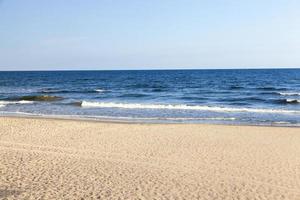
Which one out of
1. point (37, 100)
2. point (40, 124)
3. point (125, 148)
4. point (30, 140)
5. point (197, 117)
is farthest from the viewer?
point (37, 100)

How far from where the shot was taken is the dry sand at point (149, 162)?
8.33 m

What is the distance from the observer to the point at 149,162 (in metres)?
11.1

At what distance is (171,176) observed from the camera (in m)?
9.53

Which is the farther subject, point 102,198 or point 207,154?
point 207,154

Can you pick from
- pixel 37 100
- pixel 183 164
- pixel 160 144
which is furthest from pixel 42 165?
pixel 37 100

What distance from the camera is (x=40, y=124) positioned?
18.5 m

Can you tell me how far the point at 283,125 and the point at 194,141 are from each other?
6.79 m

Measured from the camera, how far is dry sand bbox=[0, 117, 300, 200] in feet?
27.3

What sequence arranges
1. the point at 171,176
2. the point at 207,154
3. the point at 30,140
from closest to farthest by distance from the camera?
1. the point at 171,176
2. the point at 207,154
3. the point at 30,140

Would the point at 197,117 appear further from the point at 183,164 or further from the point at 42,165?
the point at 42,165

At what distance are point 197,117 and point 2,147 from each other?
41.1 ft

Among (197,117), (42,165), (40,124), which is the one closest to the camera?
(42,165)

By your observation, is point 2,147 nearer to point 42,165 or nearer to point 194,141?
point 42,165

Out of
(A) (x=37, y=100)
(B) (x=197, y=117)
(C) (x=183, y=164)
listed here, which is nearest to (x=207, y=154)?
(C) (x=183, y=164)
